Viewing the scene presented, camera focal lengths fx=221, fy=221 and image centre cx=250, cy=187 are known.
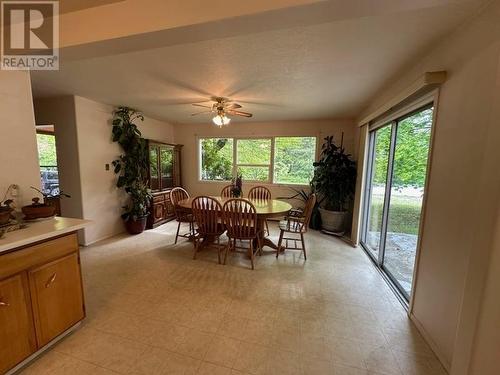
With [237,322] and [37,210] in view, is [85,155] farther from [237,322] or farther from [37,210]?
[237,322]

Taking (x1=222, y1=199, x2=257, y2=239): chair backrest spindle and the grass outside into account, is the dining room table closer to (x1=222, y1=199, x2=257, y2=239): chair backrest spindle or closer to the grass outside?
(x1=222, y1=199, x2=257, y2=239): chair backrest spindle

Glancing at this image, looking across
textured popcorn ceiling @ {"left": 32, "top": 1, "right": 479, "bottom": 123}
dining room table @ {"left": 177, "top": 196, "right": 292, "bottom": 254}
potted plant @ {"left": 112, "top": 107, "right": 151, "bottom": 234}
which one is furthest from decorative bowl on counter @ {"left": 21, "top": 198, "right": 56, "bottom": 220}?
potted plant @ {"left": 112, "top": 107, "right": 151, "bottom": 234}

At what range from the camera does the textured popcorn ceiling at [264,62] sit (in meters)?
1.38

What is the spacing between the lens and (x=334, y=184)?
406 centimetres

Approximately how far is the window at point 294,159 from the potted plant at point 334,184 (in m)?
0.42

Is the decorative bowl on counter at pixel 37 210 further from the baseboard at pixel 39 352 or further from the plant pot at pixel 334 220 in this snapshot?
the plant pot at pixel 334 220

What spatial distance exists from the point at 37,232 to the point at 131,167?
263cm

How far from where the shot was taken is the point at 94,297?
217 cm

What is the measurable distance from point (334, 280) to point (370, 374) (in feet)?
3.82

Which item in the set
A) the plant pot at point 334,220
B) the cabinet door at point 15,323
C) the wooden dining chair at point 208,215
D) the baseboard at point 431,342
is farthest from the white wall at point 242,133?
the cabinet door at point 15,323

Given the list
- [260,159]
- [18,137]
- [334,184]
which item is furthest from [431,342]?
[260,159]

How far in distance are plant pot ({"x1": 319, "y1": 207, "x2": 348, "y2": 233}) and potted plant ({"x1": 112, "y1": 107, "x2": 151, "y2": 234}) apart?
11.0ft

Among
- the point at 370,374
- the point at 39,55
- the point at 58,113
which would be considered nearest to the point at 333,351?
the point at 370,374

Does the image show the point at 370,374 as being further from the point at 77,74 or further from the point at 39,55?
the point at 77,74
